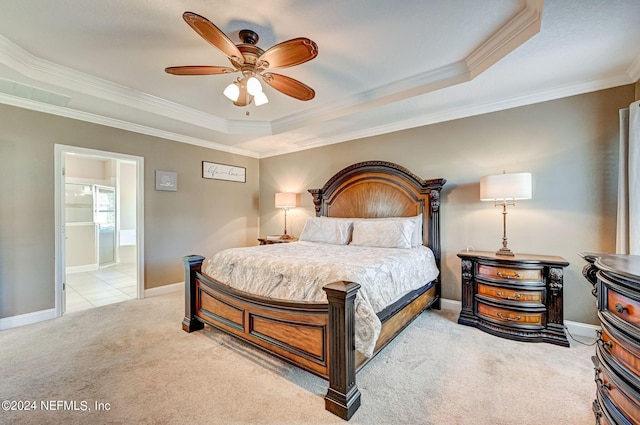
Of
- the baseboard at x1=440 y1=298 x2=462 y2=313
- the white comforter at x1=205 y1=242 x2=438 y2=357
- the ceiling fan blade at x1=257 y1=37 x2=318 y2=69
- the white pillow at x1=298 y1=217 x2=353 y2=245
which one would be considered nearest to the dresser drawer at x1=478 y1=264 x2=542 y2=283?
the white comforter at x1=205 y1=242 x2=438 y2=357

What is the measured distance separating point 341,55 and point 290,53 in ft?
2.71

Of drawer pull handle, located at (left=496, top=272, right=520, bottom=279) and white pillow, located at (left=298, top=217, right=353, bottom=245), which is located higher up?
white pillow, located at (left=298, top=217, right=353, bottom=245)

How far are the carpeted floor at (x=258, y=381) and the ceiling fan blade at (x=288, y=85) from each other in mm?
2404

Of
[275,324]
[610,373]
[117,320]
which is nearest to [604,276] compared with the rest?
[610,373]

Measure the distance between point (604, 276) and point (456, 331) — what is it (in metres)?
1.91

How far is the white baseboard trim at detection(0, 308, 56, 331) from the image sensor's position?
291cm

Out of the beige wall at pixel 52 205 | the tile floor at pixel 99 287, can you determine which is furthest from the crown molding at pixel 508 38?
the tile floor at pixel 99 287

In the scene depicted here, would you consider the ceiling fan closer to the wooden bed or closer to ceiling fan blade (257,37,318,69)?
ceiling fan blade (257,37,318,69)

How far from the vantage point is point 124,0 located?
1849mm

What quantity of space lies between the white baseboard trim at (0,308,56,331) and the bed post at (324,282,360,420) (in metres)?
3.60

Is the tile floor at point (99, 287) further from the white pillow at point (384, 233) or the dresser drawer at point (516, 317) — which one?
the dresser drawer at point (516, 317)

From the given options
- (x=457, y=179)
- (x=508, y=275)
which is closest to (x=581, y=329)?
(x=508, y=275)

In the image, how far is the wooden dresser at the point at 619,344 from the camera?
0.92 metres

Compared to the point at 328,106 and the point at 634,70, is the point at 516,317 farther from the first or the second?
the point at 328,106
